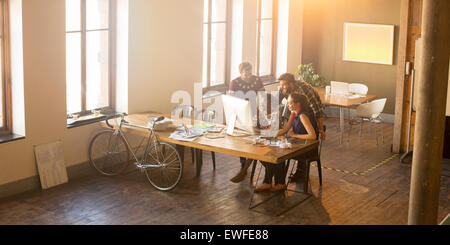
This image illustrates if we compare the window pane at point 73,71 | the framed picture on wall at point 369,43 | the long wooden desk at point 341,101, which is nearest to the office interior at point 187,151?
the window pane at point 73,71

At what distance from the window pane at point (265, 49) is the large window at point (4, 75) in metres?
5.39

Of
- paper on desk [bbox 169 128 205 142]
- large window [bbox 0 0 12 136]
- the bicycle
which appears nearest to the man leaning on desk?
paper on desk [bbox 169 128 205 142]

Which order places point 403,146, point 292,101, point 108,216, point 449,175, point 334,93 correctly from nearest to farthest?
1. point 108,216
2. point 292,101
3. point 449,175
4. point 403,146
5. point 334,93

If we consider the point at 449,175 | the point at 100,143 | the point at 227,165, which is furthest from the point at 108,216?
the point at 449,175

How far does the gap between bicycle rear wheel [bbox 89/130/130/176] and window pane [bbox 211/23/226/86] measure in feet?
8.45

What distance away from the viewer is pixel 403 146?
9.35m

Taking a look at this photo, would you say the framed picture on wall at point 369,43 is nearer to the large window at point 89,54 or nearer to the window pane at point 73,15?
the large window at point 89,54

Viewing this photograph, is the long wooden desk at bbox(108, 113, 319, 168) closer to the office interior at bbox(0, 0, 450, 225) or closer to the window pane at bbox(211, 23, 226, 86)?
the office interior at bbox(0, 0, 450, 225)

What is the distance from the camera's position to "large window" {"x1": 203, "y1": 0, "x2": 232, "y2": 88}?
998 centimetres

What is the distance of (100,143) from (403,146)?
14.7 ft

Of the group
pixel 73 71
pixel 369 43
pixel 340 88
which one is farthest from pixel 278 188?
pixel 369 43

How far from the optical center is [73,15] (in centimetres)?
772

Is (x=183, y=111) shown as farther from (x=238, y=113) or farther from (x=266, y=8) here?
(x=266, y=8)

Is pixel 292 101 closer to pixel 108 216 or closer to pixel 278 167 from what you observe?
pixel 278 167
